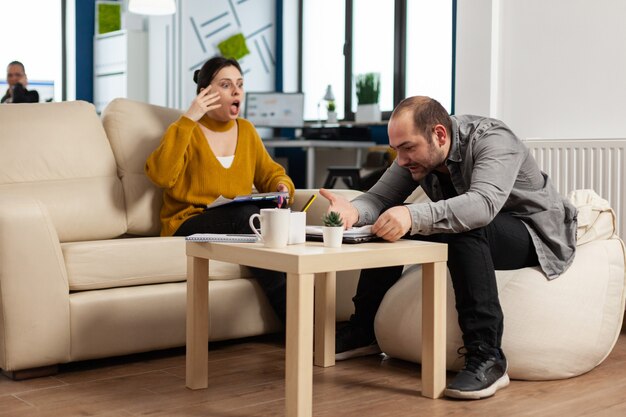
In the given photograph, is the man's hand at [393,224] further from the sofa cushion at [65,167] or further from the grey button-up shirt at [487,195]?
the sofa cushion at [65,167]

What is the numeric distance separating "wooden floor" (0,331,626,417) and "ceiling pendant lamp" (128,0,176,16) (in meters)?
3.76

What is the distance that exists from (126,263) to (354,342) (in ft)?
2.47

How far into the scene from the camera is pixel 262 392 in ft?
7.32

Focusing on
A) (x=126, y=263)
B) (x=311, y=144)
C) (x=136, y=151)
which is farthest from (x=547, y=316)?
(x=311, y=144)

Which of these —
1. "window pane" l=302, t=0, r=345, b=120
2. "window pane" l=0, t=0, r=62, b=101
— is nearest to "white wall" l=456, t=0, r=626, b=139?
"window pane" l=302, t=0, r=345, b=120

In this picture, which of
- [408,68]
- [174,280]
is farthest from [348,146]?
[174,280]

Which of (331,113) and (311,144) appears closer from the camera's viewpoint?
(311,144)

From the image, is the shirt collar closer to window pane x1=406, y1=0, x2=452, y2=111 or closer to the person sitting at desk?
window pane x1=406, y1=0, x2=452, y2=111

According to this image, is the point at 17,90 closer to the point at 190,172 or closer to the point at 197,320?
the point at 190,172

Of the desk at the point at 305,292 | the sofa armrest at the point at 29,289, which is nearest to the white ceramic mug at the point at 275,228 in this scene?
the desk at the point at 305,292

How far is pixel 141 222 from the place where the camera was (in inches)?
119

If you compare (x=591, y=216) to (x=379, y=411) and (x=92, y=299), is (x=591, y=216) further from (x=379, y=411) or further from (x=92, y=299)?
(x=92, y=299)

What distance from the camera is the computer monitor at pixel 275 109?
727cm

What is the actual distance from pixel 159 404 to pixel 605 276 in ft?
4.35
